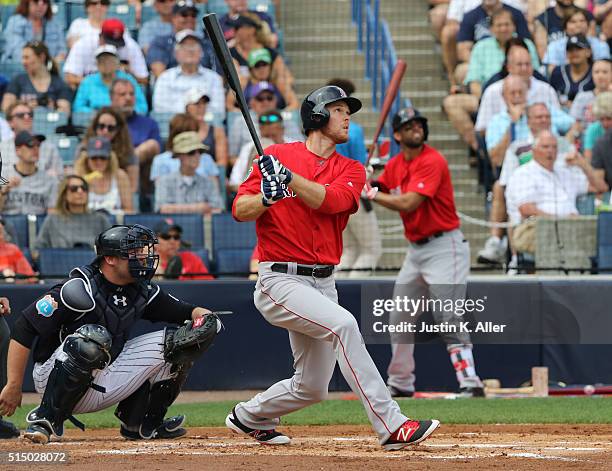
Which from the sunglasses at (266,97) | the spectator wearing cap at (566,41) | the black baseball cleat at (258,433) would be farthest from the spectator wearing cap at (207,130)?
the black baseball cleat at (258,433)

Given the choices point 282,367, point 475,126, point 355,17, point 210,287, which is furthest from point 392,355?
point 355,17

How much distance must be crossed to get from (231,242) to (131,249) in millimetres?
4463

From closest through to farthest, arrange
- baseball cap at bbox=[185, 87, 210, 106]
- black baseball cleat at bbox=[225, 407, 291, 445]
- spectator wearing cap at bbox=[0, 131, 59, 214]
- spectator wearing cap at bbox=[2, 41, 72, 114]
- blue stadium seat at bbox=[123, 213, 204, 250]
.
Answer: black baseball cleat at bbox=[225, 407, 291, 445] → blue stadium seat at bbox=[123, 213, 204, 250] → spectator wearing cap at bbox=[0, 131, 59, 214] → baseball cap at bbox=[185, 87, 210, 106] → spectator wearing cap at bbox=[2, 41, 72, 114]

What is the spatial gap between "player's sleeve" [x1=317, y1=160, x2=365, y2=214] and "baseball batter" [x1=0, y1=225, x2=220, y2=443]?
88 centimetres

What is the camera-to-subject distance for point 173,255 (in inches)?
395

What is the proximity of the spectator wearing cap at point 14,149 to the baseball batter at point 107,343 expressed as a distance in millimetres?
4901

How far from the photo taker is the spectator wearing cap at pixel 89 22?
506 inches

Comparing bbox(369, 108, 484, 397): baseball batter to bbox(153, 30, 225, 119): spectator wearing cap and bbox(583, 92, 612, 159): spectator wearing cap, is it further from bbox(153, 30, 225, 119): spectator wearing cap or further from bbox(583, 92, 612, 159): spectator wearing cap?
bbox(153, 30, 225, 119): spectator wearing cap

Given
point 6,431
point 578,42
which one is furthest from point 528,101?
point 6,431

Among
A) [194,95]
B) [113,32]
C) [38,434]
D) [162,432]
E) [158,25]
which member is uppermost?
[158,25]

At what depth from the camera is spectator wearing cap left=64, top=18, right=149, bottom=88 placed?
12.4 meters

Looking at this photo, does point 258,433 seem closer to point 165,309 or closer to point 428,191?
point 165,309

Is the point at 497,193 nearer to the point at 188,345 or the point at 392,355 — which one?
the point at 392,355

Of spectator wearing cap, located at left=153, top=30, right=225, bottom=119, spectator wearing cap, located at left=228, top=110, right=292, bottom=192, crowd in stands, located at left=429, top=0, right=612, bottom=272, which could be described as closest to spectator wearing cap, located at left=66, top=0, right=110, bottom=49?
spectator wearing cap, located at left=153, top=30, right=225, bottom=119
